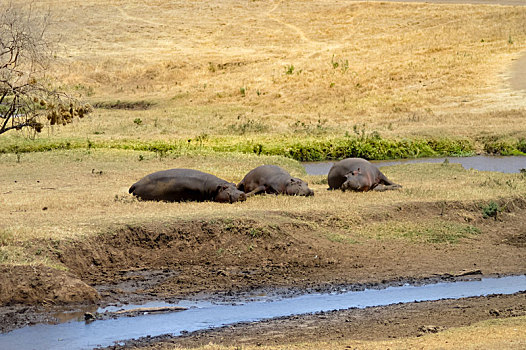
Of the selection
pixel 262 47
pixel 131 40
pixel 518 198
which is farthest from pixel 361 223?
pixel 131 40

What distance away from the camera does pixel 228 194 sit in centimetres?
1716

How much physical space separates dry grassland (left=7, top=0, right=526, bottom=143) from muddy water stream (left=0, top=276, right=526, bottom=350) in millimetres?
19166

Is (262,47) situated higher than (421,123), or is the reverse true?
(262,47)

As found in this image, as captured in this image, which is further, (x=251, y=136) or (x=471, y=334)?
(x=251, y=136)

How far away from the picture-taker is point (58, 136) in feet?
105

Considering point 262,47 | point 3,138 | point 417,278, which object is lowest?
point 417,278

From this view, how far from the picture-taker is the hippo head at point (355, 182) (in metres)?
18.6

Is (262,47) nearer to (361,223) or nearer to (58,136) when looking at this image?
(58,136)

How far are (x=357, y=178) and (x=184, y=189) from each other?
3971 millimetres

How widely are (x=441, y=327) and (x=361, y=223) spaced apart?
17.9ft

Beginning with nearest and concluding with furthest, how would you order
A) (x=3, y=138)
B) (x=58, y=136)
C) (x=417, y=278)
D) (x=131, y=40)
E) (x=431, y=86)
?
(x=417, y=278)
(x=3, y=138)
(x=58, y=136)
(x=431, y=86)
(x=131, y=40)

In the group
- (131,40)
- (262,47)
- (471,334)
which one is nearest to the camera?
(471,334)

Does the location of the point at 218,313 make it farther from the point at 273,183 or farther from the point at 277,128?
the point at 277,128

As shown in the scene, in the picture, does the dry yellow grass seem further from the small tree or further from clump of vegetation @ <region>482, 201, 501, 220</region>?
the small tree
